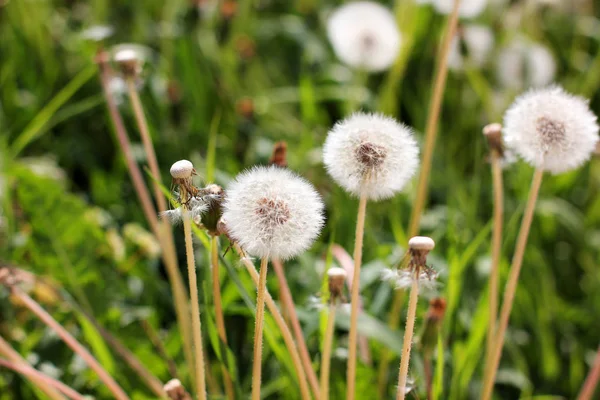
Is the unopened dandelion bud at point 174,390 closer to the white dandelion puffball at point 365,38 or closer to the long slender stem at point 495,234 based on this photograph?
the long slender stem at point 495,234

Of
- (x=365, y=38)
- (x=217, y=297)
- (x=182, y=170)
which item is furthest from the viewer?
(x=365, y=38)

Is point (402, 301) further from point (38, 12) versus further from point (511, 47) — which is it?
point (38, 12)

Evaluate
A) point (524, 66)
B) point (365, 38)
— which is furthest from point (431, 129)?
point (524, 66)

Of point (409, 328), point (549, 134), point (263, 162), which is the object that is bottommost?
point (263, 162)

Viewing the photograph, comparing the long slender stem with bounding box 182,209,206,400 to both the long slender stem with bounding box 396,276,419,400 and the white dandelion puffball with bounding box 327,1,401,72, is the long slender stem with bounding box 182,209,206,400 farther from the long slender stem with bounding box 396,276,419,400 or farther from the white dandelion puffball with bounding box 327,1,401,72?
the white dandelion puffball with bounding box 327,1,401,72

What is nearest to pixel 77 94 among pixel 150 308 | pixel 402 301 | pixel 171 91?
pixel 171 91

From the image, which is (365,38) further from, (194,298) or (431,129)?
(194,298)
